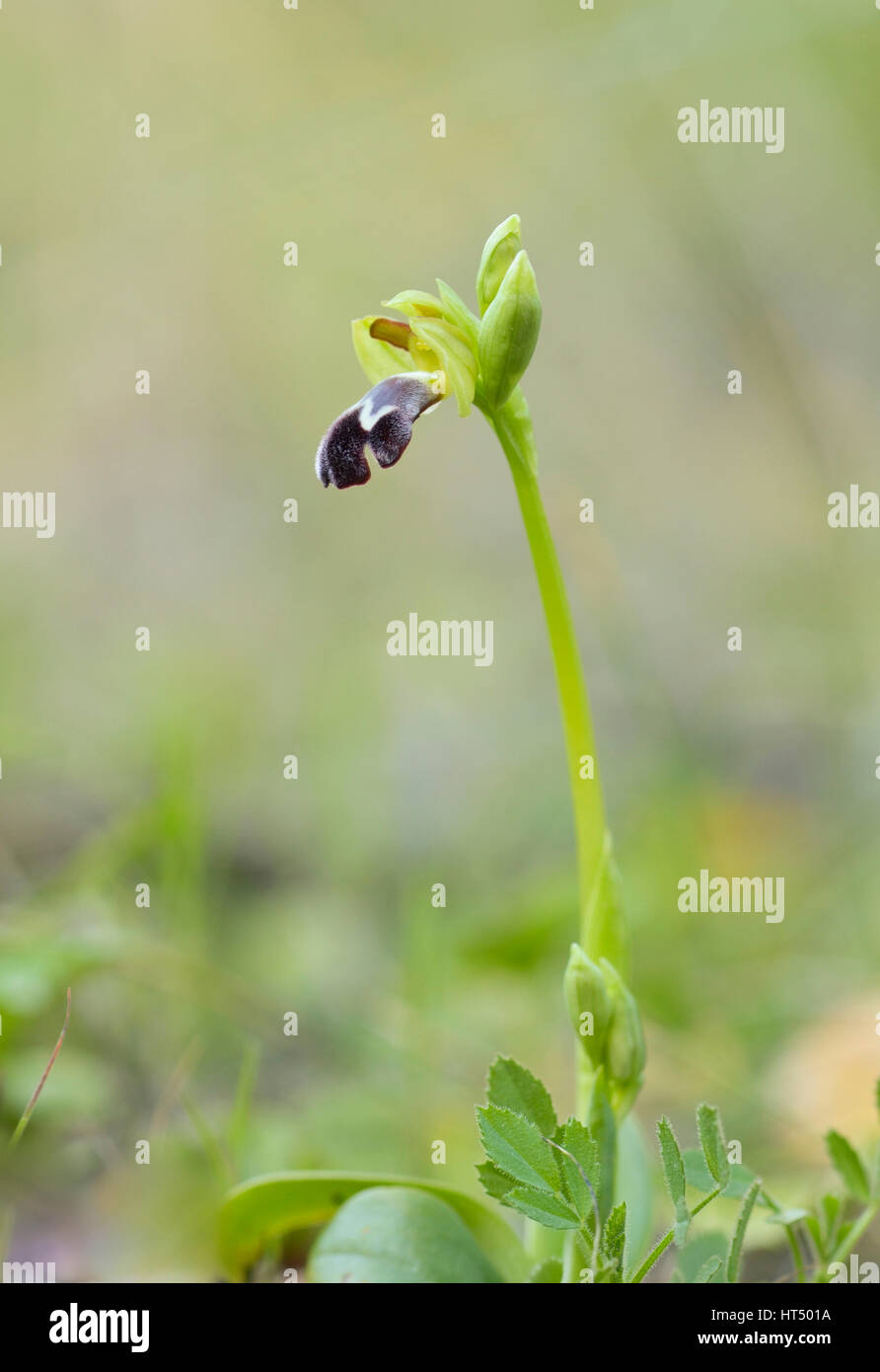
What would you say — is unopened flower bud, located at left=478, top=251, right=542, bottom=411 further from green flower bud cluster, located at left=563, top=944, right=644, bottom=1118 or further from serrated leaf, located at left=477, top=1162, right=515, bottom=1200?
serrated leaf, located at left=477, top=1162, right=515, bottom=1200

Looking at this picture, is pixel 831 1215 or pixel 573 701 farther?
pixel 573 701

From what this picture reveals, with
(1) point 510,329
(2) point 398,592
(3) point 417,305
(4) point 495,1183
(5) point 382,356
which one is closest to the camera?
(4) point 495,1183

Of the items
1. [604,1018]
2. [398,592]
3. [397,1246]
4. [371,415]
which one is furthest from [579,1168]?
[398,592]

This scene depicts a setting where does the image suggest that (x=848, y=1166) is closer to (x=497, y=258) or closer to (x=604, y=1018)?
(x=604, y=1018)

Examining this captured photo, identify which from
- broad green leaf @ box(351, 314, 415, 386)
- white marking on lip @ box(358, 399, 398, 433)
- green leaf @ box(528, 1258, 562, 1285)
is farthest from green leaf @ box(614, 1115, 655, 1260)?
broad green leaf @ box(351, 314, 415, 386)

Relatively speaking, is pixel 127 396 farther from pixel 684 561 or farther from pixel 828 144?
pixel 828 144

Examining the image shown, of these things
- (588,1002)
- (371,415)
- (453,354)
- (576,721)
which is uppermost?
(453,354)

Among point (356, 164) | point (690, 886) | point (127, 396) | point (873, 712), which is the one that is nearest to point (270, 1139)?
point (690, 886)
